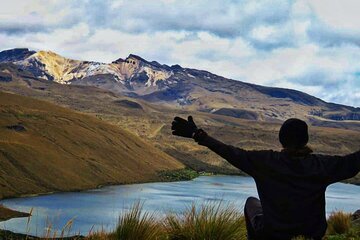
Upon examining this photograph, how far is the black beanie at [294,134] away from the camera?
5758mm

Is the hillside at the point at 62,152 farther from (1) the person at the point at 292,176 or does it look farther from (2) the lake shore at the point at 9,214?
(1) the person at the point at 292,176

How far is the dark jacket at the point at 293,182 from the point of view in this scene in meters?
5.62

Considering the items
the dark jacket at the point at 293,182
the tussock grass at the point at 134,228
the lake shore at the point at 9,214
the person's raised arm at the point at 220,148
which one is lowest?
the lake shore at the point at 9,214

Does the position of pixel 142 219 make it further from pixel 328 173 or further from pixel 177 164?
pixel 177 164

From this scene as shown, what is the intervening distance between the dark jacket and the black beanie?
0.43ft

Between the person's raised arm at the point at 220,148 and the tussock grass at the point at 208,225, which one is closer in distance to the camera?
the person's raised arm at the point at 220,148

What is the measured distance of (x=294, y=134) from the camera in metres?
5.77

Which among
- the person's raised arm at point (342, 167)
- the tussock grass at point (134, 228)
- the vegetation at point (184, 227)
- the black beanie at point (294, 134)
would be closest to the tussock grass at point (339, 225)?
the vegetation at point (184, 227)

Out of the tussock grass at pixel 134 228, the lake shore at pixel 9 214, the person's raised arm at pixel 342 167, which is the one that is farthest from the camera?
the lake shore at pixel 9 214

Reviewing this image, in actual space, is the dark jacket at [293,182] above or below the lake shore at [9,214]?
above

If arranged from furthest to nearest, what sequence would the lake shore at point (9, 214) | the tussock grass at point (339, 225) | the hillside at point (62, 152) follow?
1. the hillside at point (62, 152)
2. the lake shore at point (9, 214)
3. the tussock grass at point (339, 225)

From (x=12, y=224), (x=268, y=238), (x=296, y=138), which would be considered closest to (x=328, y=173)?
(x=296, y=138)

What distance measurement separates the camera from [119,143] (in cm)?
17000

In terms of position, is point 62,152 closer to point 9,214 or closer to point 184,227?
point 9,214
